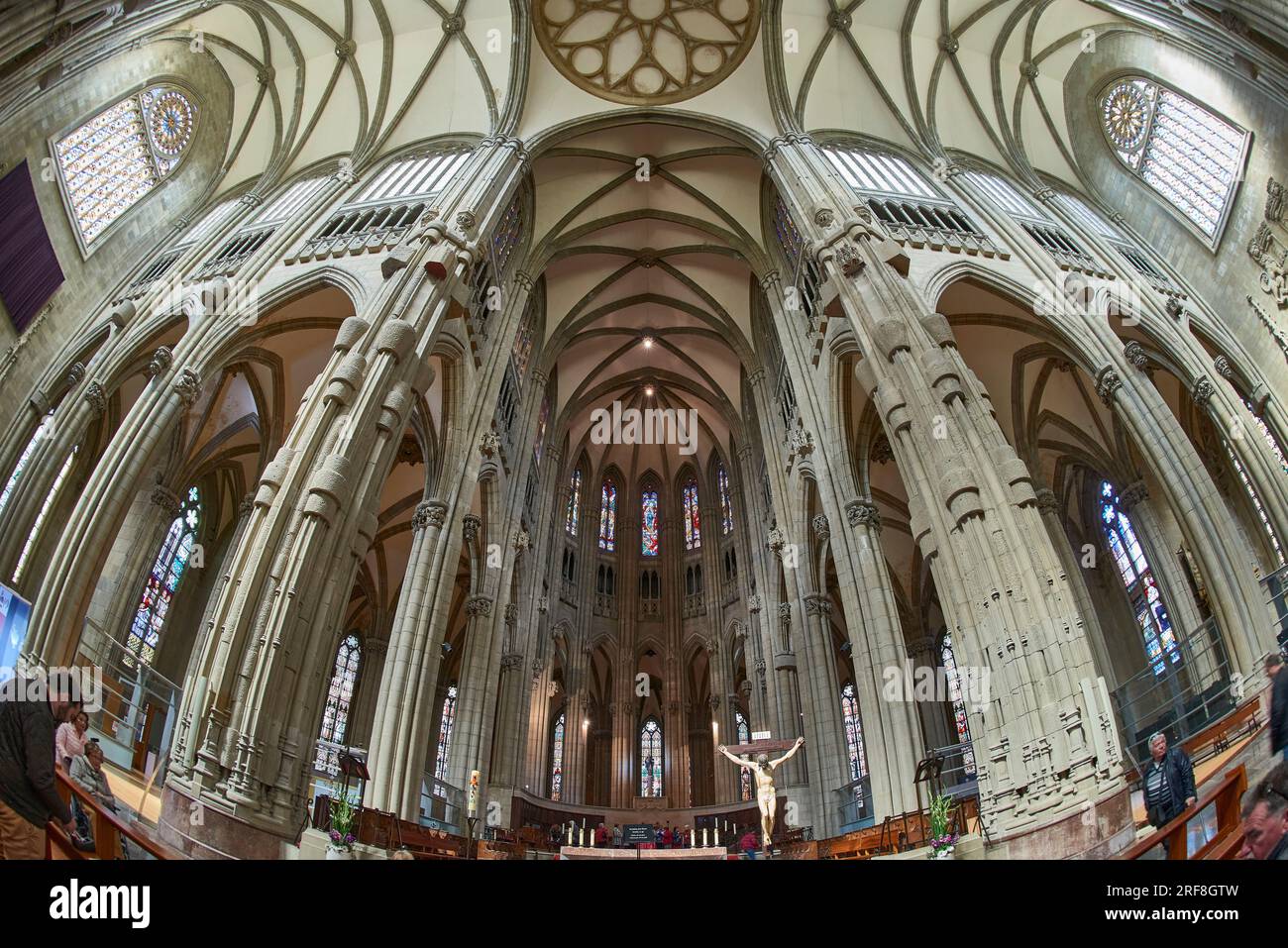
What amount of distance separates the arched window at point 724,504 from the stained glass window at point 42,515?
22522 millimetres

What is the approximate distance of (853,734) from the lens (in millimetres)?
26969

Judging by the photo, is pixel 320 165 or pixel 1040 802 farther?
pixel 320 165

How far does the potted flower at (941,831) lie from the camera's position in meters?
10.0

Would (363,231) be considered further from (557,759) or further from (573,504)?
(557,759)

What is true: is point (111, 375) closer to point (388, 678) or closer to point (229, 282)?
point (229, 282)

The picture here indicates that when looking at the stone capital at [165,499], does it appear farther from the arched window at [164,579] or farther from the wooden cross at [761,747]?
the wooden cross at [761,747]

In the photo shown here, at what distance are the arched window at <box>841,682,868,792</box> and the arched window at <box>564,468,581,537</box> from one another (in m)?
12.8

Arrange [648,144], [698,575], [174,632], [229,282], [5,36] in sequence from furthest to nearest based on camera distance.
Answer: [698,575]
[648,144]
[174,632]
[229,282]
[5,36]

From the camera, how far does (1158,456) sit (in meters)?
13.5

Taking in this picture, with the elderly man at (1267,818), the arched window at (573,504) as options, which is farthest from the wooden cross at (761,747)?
the arched window at (573,504)

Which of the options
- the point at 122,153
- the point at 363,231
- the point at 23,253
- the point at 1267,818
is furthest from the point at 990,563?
the point at 122,153

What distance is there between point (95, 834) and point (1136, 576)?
70.9 feet
